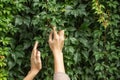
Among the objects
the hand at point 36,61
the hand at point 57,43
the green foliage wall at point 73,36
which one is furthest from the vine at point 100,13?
the hand at point 57,43

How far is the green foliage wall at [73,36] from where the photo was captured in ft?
9.04

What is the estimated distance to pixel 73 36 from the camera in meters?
2.90

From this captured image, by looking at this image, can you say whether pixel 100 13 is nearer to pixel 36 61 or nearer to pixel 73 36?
pixel 73 36

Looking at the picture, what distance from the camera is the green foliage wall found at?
2754 millimetres

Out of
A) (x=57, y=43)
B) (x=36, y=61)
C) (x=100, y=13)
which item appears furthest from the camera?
(x=100, y=13)

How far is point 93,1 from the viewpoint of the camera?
2828 mm

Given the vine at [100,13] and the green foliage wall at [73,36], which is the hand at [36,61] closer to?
the green foliage wall at [73,36]

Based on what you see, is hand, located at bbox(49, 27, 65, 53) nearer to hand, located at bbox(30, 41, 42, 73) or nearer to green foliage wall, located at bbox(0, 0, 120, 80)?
hand, located at bbox(30, 41, 42, 73)

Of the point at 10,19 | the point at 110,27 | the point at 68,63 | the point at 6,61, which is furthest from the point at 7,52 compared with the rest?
the point at 110,27

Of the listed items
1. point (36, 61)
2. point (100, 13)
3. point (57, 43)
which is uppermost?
point (100, 13)

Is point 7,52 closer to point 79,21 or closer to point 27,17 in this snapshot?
point 27,17

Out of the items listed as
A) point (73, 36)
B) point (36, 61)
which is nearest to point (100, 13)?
point (73, 36)

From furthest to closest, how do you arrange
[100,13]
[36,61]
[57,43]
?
[100,13] < [36,61] < [57,43]

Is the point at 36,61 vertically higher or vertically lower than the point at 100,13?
lower
